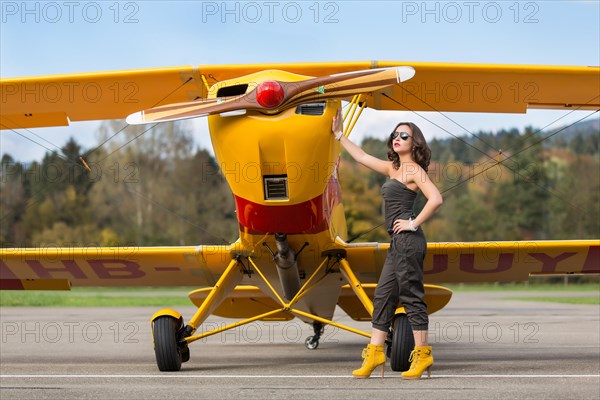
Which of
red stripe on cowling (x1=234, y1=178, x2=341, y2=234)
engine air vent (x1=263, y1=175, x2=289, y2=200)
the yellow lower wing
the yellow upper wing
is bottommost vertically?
the yellow lower wing

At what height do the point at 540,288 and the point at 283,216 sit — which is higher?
the point at 283,216

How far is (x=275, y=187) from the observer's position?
7570 millimetres

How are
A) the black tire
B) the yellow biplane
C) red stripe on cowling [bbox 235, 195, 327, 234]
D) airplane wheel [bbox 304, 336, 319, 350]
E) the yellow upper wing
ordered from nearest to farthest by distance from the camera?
the yellow biplane < red stripe on cowling [bbox 235, 195, 327, 234] < the black tire < the yellow upper wing < airplane wheel [bbox 304, 336, 319, 350]

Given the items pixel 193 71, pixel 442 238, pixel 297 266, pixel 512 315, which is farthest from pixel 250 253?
pixel 442 238

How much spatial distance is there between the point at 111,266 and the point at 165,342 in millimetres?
2688

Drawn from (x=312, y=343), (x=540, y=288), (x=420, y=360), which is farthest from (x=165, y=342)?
(x=540, y=288)

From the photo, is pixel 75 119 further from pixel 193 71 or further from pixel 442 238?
pixel 442 238

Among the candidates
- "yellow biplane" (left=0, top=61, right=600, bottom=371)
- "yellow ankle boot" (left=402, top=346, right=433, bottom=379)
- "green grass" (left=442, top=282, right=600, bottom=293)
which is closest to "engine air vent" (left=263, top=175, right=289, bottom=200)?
"yellow biplane" (left=0, top=61, right=600, bottom=371)

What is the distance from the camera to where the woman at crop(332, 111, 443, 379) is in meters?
→ 4.75

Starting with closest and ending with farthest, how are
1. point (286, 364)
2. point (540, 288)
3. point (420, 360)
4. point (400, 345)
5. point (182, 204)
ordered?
point (420, 360) < point (400, 345) < point (286, 364) < point (540, 288) < point (182, 204)

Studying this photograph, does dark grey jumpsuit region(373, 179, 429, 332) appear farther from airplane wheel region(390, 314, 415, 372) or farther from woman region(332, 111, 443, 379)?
airplane wheel region(390, 314, 415, 372)

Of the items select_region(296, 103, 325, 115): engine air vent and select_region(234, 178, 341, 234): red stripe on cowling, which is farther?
select_region(234, 178, 341, 234): red stripe on cowling

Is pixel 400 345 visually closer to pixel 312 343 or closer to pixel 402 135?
pixel 312 343

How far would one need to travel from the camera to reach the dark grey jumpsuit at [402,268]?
4762 millimetres
